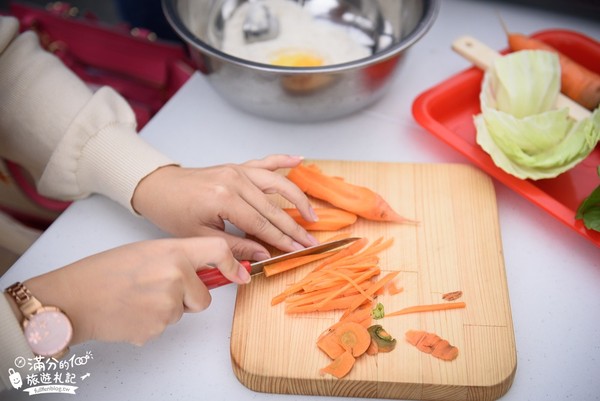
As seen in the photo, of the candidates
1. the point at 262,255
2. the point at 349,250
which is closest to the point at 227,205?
the point at 262,255

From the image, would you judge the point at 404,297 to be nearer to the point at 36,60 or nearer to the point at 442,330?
the point at 442,330

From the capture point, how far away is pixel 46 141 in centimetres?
123

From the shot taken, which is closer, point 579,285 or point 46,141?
point 579,285

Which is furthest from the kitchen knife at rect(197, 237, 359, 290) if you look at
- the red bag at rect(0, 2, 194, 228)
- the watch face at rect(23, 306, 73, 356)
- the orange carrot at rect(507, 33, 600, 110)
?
the red bag at rect(0, 2, 194, 228)

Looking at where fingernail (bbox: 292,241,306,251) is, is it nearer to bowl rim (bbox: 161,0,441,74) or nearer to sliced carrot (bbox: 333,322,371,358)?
sliced carrot (bbox: 333,322,371,358)

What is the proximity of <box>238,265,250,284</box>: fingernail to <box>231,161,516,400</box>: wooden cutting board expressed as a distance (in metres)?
0.05

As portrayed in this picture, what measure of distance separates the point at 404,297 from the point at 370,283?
0.20 feet

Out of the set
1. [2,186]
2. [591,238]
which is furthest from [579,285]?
[2,186]

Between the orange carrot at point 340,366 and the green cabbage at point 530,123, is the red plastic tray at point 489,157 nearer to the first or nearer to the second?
the green cabbage at point 530,123

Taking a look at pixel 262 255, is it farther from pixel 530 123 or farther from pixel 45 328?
pixel 530 123

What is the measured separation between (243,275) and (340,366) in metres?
0.21

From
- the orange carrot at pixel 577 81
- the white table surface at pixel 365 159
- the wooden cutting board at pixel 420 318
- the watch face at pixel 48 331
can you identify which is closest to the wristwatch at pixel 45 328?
the watch face at pixel 48 331

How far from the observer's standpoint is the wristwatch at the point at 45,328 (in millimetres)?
873

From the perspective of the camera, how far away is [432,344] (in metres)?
0.97
